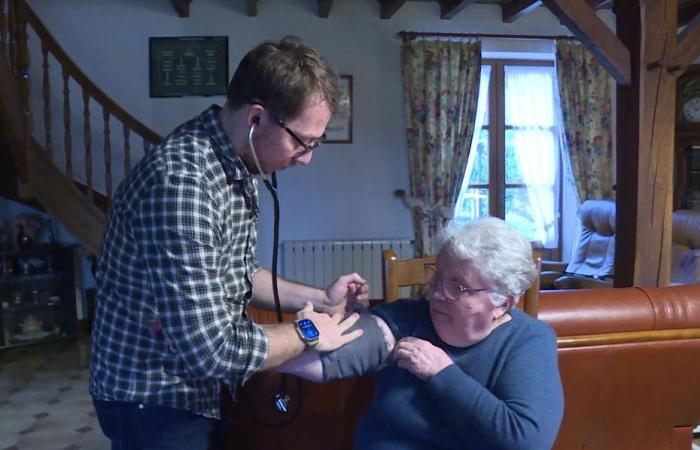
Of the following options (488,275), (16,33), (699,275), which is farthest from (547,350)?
(16,33)

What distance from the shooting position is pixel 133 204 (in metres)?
1.02

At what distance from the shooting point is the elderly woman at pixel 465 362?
3.83 ft

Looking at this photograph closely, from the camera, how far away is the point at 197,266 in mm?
982

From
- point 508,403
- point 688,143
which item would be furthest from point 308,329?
point 688,143

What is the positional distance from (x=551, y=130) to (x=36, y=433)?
173 inches

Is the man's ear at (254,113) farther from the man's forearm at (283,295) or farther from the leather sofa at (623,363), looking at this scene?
the leather sofa at (623,363)

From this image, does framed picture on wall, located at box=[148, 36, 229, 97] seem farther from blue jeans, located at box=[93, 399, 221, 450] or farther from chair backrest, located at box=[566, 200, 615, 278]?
blue jeans, located at box=[93, 399, 221, 450]

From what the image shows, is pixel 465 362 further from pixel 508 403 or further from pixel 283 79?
pixel 283 79

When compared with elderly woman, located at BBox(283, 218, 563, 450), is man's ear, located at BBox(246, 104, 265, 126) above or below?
above

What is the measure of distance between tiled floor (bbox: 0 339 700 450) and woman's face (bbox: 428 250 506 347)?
1.80 meters

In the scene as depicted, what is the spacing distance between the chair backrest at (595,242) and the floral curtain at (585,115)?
42 cm

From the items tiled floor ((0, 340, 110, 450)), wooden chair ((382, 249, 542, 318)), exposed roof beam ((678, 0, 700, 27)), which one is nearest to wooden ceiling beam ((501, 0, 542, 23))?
exposed roof beam ((678, 0, 700, 27))

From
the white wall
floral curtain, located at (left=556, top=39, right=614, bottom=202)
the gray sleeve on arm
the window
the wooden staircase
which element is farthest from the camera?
the window

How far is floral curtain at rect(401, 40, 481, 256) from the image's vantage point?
4895 mm
